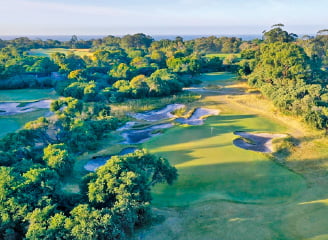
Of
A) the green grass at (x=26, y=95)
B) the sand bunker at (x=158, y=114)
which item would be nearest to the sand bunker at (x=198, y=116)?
the sand bunker at (x=158, y=114)

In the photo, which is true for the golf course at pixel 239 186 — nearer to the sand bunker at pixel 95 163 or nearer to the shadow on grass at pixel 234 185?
the shadow on grass at pixel 234 185

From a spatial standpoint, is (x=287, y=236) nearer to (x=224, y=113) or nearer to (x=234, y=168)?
(x=234, y=168)

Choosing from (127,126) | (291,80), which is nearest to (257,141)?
(127,126)

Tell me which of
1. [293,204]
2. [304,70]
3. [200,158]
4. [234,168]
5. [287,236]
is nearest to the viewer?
[287,236]

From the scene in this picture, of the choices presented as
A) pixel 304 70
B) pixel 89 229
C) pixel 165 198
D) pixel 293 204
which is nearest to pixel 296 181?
pixel 293 204

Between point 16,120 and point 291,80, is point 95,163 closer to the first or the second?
point 16,120

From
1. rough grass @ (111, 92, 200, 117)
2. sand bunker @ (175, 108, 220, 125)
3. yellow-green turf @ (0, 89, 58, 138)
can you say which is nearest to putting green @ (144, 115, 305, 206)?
sand bunker @ (175, 108, 220, 125)
